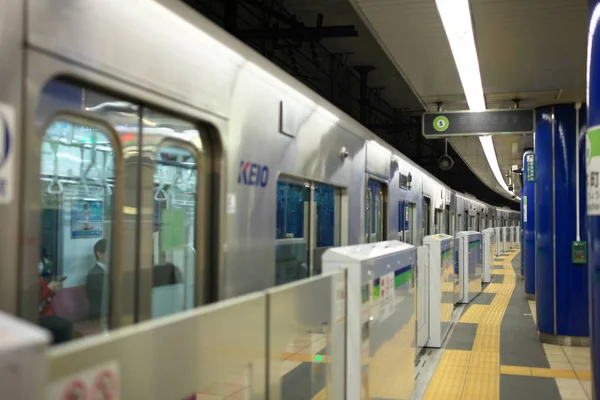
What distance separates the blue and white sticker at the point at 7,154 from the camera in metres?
1.65

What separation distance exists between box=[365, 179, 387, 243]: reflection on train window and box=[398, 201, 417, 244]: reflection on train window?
3.23 ft

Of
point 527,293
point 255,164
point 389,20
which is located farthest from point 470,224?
point 255,164

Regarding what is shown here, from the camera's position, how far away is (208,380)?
1.53 m

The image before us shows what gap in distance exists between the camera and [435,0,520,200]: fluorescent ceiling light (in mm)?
4254

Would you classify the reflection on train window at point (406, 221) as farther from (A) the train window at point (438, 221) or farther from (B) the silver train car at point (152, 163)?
(B) the silver train car at point (152, 163)

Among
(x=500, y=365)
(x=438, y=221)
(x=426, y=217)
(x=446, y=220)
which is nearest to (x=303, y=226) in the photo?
(x=500, y=365)

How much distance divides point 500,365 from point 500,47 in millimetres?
3040

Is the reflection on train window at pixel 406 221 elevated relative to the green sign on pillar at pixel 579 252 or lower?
elevated

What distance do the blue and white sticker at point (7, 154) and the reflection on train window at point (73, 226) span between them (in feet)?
4.98

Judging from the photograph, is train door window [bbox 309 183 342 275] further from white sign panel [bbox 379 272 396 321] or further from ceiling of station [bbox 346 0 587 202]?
ceiling of station [bbox 346 0 587 202]

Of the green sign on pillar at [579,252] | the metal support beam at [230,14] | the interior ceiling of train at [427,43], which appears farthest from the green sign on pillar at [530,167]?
the metal support beam at [230,14]

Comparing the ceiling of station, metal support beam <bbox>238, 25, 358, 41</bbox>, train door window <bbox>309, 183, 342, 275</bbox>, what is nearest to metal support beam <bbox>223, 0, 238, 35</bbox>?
metal support beam <bbox>238, 25, 358, 41</bbox>

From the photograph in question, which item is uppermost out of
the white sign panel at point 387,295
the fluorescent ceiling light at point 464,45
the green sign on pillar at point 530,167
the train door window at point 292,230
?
the fluorescent ceiling light at point 464,45

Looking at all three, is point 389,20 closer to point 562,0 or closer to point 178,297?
point 562,0
